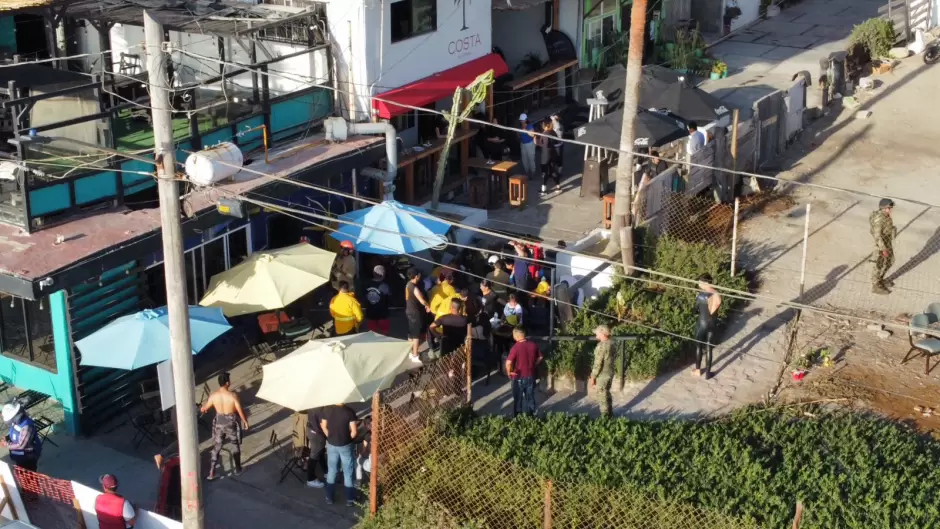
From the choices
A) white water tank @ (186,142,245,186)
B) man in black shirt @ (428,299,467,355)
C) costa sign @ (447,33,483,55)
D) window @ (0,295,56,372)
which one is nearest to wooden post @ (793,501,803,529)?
man in black shirt @ (428,299,467,355)

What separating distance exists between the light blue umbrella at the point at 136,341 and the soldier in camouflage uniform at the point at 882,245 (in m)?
11.2

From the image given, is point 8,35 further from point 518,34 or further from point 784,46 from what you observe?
point 784,46

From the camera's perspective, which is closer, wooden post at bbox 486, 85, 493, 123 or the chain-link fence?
the chain-link fence

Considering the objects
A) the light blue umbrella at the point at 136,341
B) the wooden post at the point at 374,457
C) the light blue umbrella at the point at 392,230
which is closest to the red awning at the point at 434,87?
the light blue umbrella at the point at 392,230

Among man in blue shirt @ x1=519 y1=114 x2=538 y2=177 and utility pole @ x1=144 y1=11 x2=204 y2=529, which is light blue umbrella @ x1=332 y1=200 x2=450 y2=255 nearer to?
utility pole @ x1=144 y1=11 x2=204 y2=529

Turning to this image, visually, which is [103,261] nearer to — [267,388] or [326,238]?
[267,388]

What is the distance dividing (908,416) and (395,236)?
26.4 feet

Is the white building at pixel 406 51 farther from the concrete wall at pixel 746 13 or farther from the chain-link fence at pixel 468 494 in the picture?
the concrete wall at pixel 746 13

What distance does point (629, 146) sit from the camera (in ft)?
69.0

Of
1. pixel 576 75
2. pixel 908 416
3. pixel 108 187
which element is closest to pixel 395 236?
pixel 108 187

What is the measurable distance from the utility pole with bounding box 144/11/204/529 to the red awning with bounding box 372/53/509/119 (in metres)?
9.41

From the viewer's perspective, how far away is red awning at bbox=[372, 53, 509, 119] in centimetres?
2278

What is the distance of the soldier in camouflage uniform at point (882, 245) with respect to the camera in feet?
68.1

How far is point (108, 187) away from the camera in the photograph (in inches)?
713
